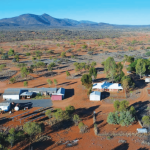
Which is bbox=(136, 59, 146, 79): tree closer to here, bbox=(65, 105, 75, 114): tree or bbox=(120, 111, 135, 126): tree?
bbox=(120, 111, 135, 126): tree

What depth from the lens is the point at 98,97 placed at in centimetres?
3353

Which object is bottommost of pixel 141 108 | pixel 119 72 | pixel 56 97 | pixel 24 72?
pixel 141 108

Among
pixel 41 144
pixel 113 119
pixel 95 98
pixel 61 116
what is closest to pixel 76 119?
pixel 61 116

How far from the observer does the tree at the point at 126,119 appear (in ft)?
81.4

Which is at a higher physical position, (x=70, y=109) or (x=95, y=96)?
(x=95, y=96)

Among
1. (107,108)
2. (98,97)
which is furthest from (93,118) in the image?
(98,97)

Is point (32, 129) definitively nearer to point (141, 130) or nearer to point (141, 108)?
point (141, 130)

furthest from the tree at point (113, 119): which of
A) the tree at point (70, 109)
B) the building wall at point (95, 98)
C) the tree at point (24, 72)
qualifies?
the tree at point (24, 72)

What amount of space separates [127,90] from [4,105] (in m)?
25.4

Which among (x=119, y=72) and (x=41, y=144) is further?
(x=119, y=72)

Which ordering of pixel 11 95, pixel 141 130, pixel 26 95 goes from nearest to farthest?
pixel 141 130
pixel 11 95
pixel 26 95

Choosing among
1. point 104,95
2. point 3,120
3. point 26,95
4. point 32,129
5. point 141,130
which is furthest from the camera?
point 104,95

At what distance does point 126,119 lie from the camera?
2488 cm

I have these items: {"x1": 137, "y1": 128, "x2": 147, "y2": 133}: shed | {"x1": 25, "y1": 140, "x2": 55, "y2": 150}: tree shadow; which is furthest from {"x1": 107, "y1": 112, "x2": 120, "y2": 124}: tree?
{"x1": 25, "y1": 140, "x2": 55, "y2": 150}: tree shadow
